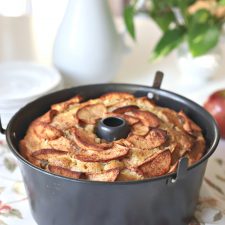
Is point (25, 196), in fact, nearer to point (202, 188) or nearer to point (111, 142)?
point (111, 142)

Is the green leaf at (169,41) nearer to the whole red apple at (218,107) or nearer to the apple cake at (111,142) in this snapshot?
the whole red apple at (218,107)

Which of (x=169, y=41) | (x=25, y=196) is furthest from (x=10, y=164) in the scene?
(x=169, y=41)

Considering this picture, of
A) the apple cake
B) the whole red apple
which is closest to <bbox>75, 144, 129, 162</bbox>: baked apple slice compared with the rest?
the apple cake

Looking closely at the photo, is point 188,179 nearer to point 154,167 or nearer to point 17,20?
point 154,167

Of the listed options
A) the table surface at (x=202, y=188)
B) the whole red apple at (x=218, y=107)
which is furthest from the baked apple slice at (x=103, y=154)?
the whole red apple at (x=218, y=107)

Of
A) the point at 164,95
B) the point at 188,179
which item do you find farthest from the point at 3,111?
the point at 188,179

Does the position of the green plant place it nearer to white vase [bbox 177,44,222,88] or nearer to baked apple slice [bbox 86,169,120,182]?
white vase [bbox 177,44,222,88]

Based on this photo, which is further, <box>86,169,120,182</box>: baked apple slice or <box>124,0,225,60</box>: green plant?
<box>124,0,225,60</box>: green plant
